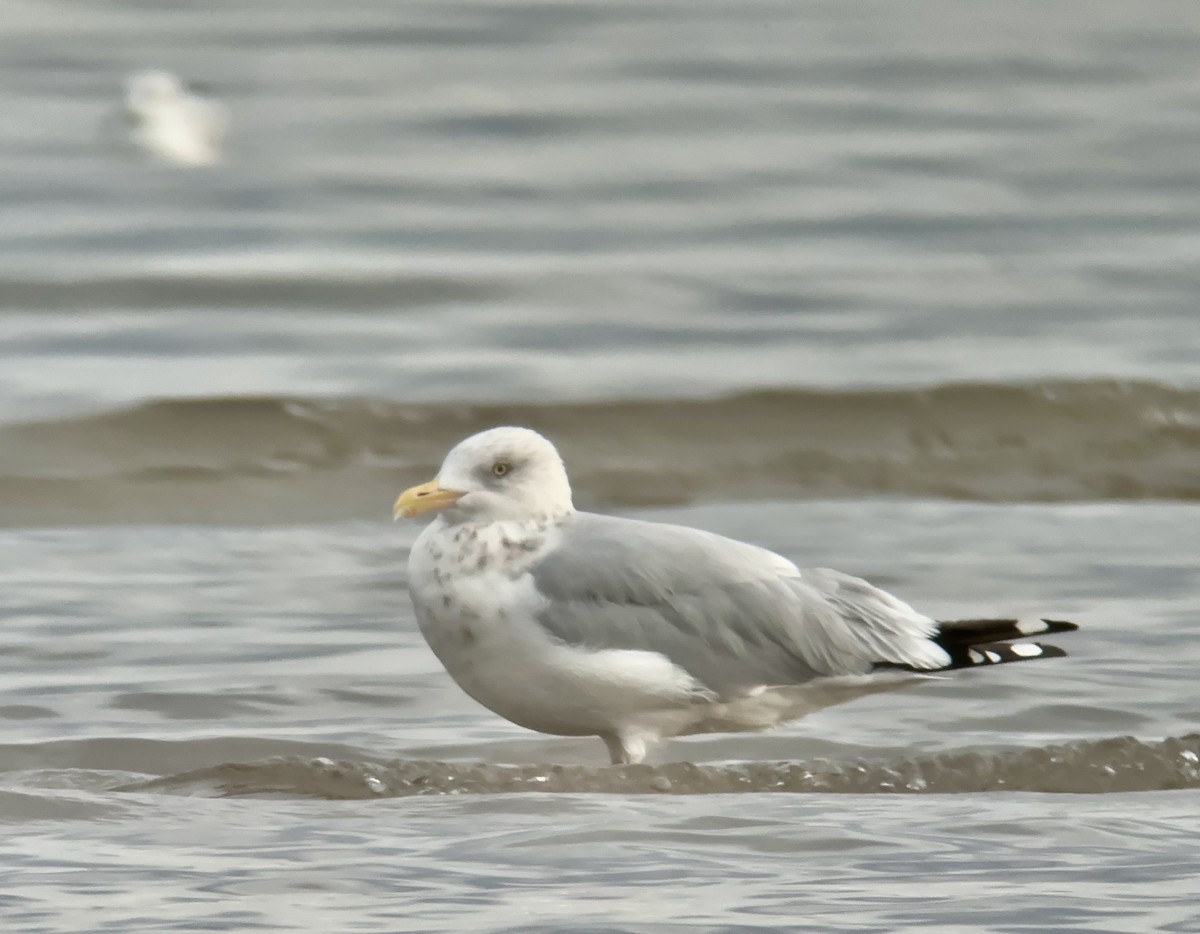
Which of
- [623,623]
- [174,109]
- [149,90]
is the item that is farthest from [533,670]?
[174,109]

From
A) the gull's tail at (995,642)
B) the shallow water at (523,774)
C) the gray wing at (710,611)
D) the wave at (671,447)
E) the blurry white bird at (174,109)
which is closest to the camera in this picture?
the shallow water at (523,774)

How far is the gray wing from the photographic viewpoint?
212 inches

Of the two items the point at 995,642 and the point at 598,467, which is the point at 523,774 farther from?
the point at 598,467

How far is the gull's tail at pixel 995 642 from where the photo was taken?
5.70 metres

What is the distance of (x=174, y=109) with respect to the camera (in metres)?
15.8

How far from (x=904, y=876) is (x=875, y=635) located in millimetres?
1466

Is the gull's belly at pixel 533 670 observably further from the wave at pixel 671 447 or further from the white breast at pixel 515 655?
the wave at pixel 671 447

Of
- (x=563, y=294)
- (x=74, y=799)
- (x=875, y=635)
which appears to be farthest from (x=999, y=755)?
(x=563, y=294)

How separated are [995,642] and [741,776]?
28.9 inches

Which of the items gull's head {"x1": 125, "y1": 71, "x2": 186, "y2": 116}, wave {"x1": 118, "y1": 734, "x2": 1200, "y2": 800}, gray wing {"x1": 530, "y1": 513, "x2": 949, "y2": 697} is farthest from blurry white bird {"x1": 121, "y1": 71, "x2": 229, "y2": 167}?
wave {"x1": 118, "y1": 734, "x2": 1200, "y2": 800}

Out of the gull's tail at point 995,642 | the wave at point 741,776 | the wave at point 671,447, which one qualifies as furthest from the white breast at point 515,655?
the wave at point 671,447

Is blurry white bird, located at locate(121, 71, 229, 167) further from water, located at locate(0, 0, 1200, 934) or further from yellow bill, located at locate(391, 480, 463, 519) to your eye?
yellow bill, located at locate(391, 480, 463, 519)

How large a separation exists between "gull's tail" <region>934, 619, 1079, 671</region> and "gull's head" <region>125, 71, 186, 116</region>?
1007 cm

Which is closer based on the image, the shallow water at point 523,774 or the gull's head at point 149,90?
the shallow water at point 523,774
